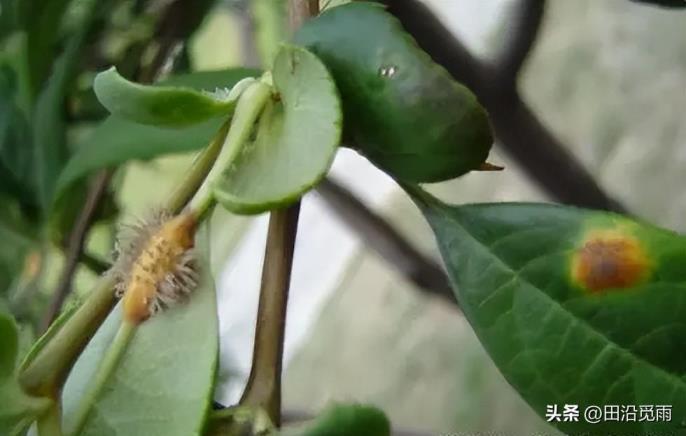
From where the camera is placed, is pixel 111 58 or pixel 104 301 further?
pixel 111 58

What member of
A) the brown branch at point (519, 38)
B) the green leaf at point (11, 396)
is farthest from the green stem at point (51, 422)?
the brown branch at point (519, 38)

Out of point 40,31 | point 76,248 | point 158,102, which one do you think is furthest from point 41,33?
point 158,102

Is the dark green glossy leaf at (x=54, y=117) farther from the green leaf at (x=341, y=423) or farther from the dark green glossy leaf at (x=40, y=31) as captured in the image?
the green leaf at (x=341, y=423)

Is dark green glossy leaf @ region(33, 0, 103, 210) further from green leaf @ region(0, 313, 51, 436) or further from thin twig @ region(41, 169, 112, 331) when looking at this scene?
green leaf @ region(0, 313, 51, 436)

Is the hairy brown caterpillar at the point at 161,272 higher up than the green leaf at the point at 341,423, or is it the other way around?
the hairy brown caterpillar at the point at 161,272

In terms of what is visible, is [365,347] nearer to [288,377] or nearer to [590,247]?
[288,377]

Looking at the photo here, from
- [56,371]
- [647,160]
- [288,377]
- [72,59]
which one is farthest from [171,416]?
[288,377]

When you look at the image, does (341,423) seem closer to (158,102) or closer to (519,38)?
(158,102)
